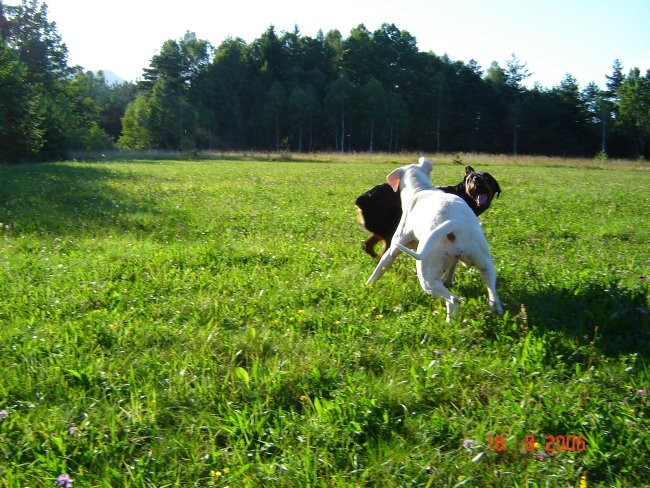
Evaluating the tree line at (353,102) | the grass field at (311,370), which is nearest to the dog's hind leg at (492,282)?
the grass field at (311,370)

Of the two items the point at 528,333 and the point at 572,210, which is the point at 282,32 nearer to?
the point at 572,210

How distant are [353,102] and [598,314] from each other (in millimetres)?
73877

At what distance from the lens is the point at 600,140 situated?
7250 centimetres

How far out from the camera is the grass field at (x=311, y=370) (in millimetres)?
2691

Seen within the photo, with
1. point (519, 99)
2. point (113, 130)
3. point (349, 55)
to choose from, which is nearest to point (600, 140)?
point (519, 99)

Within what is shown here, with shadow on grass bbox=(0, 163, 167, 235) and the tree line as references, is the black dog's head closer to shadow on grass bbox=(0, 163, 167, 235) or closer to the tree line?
shadow on grass bbox=(0, 163, 167, 235)

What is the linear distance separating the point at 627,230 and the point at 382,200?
17.5 ft

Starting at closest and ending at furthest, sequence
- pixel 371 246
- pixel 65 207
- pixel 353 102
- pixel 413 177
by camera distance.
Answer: pixel 413 177, pixel 371 246, pixel 65 207, pixel 353 102

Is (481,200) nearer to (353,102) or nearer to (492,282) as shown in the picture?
(492,282)

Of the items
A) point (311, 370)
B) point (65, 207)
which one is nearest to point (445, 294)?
point (311, 370)

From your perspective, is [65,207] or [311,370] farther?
[65,207]

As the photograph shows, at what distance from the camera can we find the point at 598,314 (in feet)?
15.1
